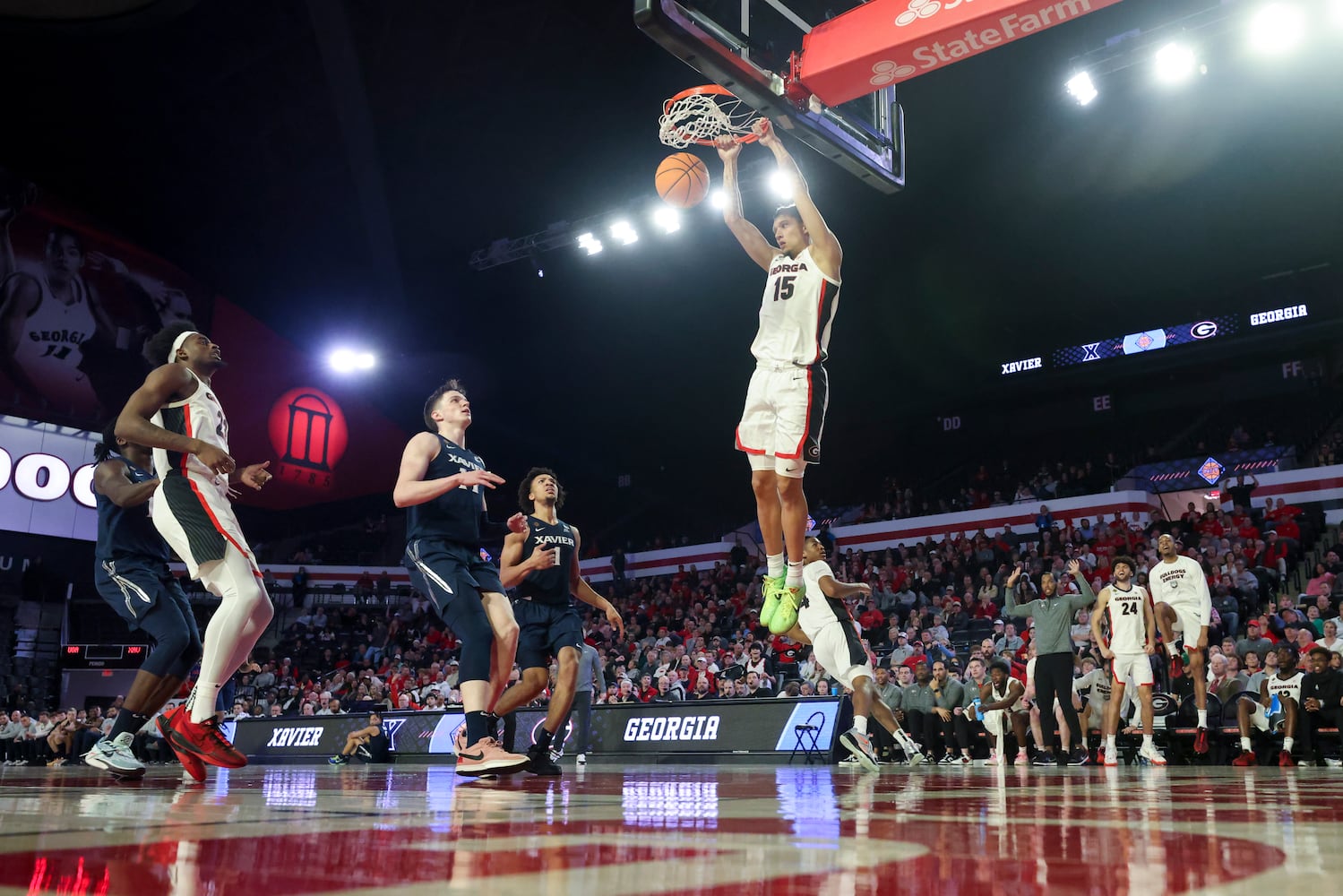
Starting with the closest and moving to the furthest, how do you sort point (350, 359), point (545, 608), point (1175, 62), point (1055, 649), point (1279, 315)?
point (545, 608)
point (1055, 649)
point (1175, 62)
point (1279, 315)
point (350, 359)

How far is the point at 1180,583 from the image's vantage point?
29.5ft

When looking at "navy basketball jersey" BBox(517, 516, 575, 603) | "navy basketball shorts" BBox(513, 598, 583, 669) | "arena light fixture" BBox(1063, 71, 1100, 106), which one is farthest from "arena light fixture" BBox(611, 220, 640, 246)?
"navy basketball shorts" BBox(513, 598, 583, 669)

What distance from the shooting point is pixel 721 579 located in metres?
19.8

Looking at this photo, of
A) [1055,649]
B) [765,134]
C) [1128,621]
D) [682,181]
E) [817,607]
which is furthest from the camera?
[1128,621]

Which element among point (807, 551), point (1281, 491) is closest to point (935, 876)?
point (807, 551)

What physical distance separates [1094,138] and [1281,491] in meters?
7.68

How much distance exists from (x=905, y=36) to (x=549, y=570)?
3.94 m

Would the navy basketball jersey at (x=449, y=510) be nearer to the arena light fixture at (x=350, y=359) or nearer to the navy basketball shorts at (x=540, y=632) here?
the navy basketball shorts at (x=540, y=632)

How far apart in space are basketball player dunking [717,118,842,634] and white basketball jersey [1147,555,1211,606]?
5.13 metres

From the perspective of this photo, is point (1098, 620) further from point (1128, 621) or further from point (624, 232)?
point (624, 232)

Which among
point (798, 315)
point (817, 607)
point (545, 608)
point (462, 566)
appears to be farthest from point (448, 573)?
point (817, 607)

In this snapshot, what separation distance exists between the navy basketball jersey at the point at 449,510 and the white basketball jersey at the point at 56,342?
751 inches

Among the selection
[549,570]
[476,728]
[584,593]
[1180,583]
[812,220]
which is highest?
[812,220]

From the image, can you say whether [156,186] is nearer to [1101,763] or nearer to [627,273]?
→ [627,273]
